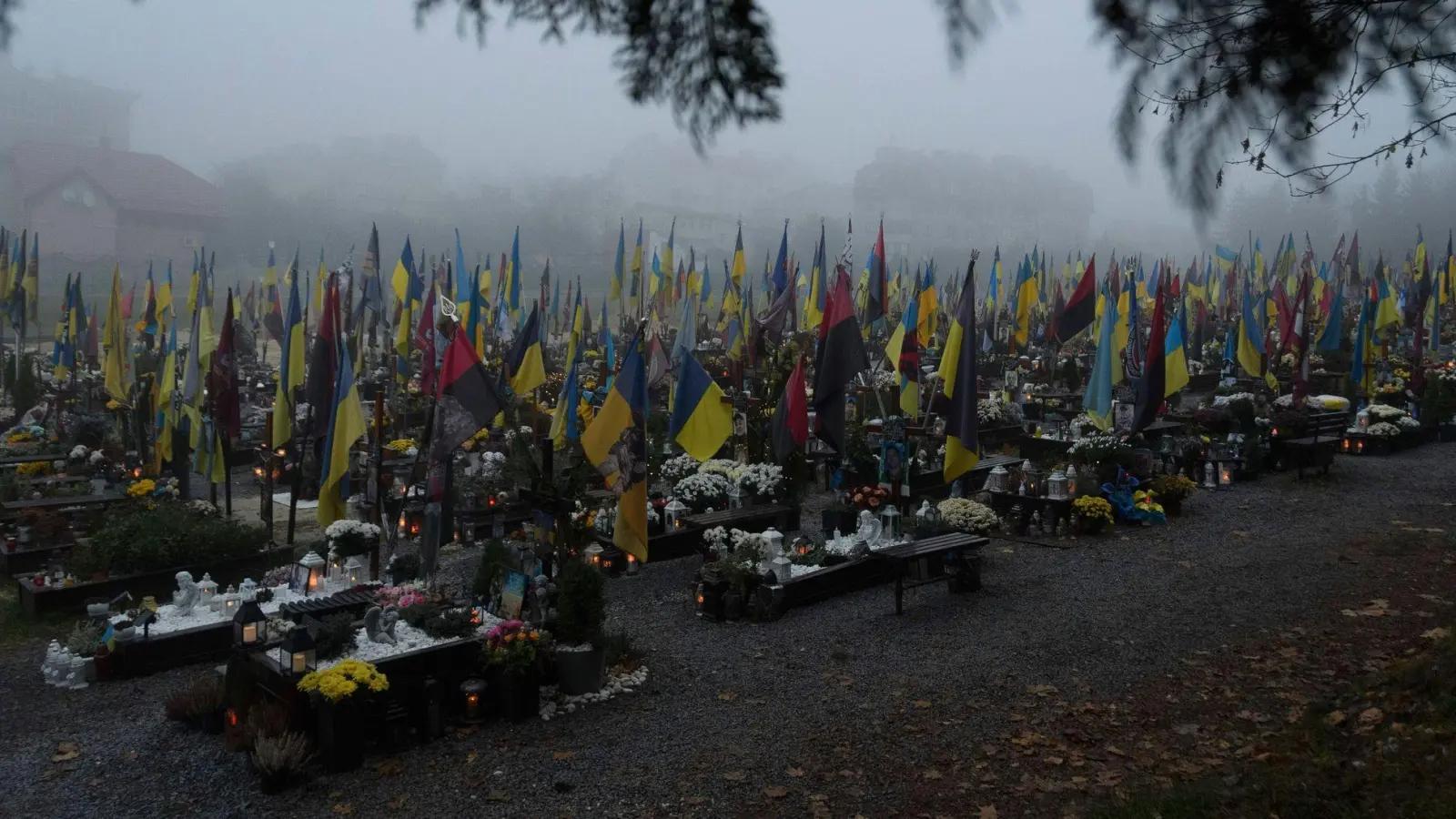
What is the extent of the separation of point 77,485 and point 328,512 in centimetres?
847

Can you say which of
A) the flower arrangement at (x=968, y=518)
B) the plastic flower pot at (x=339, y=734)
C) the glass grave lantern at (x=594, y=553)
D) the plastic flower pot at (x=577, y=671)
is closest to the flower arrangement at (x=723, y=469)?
the glass grave lantern at (x=594, y=553)

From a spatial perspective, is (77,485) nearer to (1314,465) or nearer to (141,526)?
(141,526)

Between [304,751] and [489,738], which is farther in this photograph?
[489,738]

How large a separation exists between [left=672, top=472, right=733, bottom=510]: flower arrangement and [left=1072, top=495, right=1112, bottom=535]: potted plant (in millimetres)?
5341

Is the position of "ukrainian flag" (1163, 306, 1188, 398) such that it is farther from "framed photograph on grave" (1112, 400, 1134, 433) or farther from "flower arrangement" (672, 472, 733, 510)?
"flower arrangement" (672, 472, 733, 510)

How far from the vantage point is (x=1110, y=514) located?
15469 mm

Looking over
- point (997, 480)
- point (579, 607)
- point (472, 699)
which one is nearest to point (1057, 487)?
point (997, 480)

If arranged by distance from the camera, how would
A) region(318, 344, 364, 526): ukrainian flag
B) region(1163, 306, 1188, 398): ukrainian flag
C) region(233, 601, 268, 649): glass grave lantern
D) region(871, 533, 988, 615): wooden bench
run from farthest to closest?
1. region(1163, 306, 1188, 398): ukrainian flag
2. region(871, 533, 988, 615): wooden bench
3. region(318, 344, 364, 526): ukrainian flag
4. region(233, 601, 268, 649): glass grave lantern

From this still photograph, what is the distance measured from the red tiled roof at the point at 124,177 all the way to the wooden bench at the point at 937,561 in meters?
83.9

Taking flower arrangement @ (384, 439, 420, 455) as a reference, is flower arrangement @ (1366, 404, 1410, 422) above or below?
above

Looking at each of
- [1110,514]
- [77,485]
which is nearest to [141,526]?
[77,485]

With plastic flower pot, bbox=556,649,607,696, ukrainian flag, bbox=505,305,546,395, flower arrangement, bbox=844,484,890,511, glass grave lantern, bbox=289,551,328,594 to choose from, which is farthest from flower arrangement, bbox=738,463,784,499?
plastic flower pot, bbox=556,649,607,696

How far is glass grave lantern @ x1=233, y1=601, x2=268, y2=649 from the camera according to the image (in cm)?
890

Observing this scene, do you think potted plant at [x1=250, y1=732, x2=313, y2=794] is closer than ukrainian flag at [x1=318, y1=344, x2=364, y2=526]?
Yes
